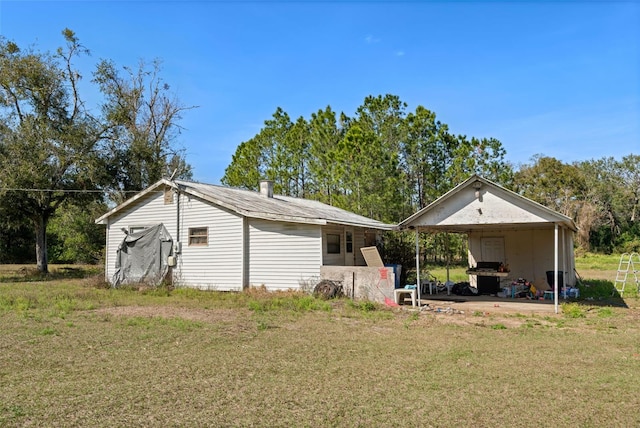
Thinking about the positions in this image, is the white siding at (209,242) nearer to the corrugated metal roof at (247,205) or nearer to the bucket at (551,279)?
the corrugated metal roof at (247,205)

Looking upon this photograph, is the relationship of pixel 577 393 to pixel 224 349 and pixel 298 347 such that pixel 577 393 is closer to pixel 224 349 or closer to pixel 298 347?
pixel 298 347

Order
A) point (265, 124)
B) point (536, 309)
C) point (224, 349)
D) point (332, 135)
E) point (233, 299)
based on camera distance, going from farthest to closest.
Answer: point (265, 124) < point (332, 135) < point (233, 299) < point (536, 309) < point (224, 349)

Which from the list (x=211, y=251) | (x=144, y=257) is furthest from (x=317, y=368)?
(x=144, y=257)

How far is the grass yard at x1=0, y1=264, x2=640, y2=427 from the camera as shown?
15.6ft

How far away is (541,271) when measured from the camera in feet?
59.2

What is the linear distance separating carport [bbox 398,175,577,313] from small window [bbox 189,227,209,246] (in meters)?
7.22

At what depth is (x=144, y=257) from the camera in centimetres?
1819

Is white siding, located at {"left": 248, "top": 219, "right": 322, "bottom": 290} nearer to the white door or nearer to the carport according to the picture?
the carport

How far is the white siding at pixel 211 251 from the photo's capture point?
54.2ft

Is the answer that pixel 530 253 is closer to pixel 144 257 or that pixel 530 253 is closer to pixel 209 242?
pixel 209 242

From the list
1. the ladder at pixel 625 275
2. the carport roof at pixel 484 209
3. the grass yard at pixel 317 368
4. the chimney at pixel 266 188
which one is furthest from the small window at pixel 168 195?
the ladder at pixel 625 275

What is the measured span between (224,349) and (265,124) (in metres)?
33.8

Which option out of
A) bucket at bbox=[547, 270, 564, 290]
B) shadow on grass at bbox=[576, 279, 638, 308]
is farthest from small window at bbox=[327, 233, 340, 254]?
shadow on grass at bbox=[576, 279, 638, 308]

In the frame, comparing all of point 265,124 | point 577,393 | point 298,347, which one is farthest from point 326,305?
point 265,124
